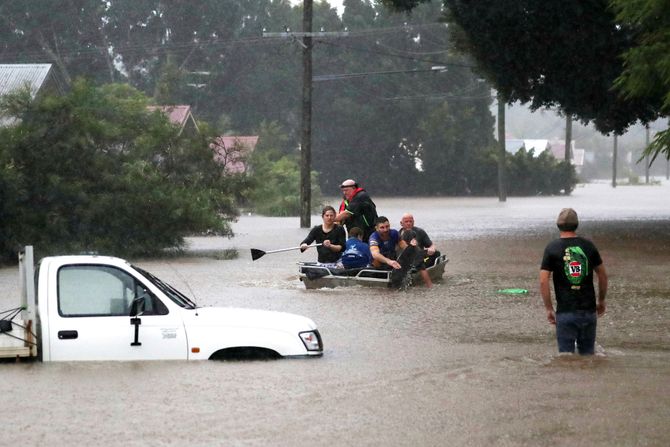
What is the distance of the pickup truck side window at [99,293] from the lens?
37.3ft

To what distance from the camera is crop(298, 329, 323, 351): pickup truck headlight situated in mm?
11898

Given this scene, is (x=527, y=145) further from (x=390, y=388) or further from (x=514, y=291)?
(x=390, y=388)

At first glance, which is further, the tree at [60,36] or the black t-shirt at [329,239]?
the tree at [60,36]

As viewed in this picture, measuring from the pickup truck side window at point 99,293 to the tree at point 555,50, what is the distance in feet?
77.3

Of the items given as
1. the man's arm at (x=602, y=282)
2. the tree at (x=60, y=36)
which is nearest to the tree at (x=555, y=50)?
the man's arm at (x=602, y=282)

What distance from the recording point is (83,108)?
93.1 ft

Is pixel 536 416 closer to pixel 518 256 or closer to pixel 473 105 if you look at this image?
pixel 518 256

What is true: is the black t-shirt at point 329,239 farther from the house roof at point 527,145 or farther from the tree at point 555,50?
the house roof at point 527,145

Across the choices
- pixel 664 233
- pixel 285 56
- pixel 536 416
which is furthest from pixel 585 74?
pixel 285 56

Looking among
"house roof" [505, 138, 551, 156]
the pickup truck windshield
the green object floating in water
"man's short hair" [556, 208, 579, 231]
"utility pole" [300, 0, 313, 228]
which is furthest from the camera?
"house roof" [505, 138, 551, 156]

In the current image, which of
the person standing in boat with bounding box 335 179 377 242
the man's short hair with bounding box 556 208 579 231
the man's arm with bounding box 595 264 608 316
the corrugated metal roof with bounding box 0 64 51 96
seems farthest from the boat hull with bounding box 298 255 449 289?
the corrugated metal roof with bounding box 0 64 51 96

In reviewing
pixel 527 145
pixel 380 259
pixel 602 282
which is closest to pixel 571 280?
pixel 602 282

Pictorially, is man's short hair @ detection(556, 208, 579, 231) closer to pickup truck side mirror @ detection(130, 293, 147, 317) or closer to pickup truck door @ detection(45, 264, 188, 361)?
pickup truck door @ detection(45, 264, 188, 361)

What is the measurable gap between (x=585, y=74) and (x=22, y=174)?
1602 cm
